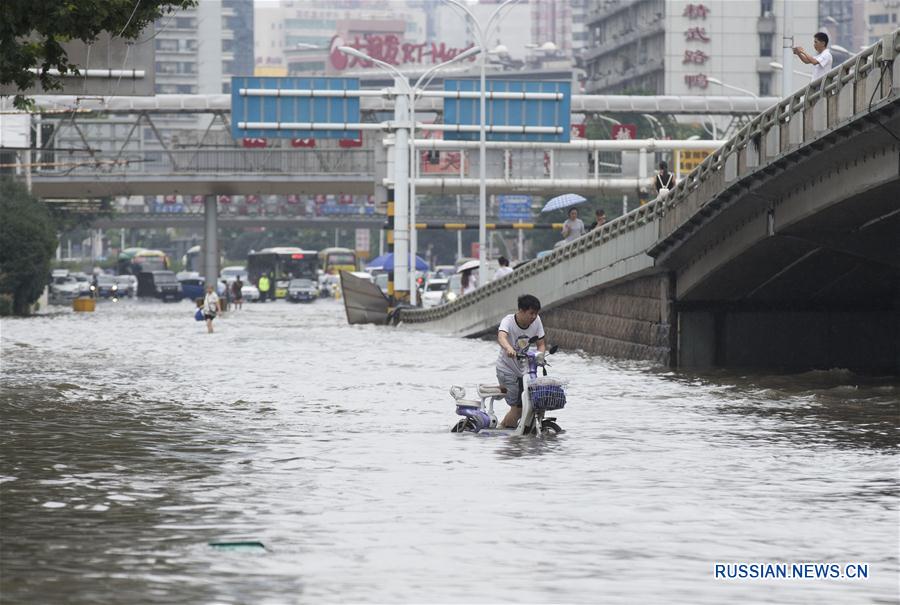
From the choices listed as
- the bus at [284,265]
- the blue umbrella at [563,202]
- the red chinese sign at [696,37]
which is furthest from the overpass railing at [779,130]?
the red chinese sign at [696,37]

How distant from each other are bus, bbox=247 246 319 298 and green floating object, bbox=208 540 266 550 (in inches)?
4237

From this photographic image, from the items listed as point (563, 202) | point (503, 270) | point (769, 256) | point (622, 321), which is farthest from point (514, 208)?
point (769, 256)

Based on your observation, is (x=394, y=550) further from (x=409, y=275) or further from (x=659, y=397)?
(x=409, y=275)

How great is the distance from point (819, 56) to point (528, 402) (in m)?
10.6

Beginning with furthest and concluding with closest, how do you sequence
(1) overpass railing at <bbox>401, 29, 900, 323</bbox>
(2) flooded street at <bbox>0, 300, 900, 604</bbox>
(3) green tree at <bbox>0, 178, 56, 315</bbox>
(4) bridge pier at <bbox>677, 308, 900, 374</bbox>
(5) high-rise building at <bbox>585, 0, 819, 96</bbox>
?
(5) high-rise building at <bbox>585, 0, 819, 96</bbox>
(3) green tree at <bbox>0, 178, 56, 315</bbox>
(4) bridge pier at <bbox>677, 308, 900, 374</bbox>
(1) overpass railing at <bbox>401, 29, 900, 323</bbox>
(2) flooded street at <bbox>0, 300, 900, 604</bbox>

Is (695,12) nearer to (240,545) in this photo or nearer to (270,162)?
(270,162)

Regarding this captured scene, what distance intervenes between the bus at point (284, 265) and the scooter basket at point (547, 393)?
10090 cm

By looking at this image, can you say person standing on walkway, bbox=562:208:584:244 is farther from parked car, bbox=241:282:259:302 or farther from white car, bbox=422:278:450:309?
parked car, bbox=241:282:259:302

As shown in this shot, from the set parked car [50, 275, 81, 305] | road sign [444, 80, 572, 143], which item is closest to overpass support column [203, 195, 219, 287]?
parked car [50, 275, 81, 305]

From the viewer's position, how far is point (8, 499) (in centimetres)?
1296

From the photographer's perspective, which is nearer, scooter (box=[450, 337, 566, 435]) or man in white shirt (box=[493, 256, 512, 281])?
scooter (box=[450, 337, 566, 435])

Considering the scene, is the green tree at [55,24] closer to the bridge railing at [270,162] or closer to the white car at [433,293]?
the bridge railing at [270,162]

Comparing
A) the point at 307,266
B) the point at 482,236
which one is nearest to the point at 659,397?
the point at 482,236

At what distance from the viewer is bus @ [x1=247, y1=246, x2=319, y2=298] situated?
388 feet
